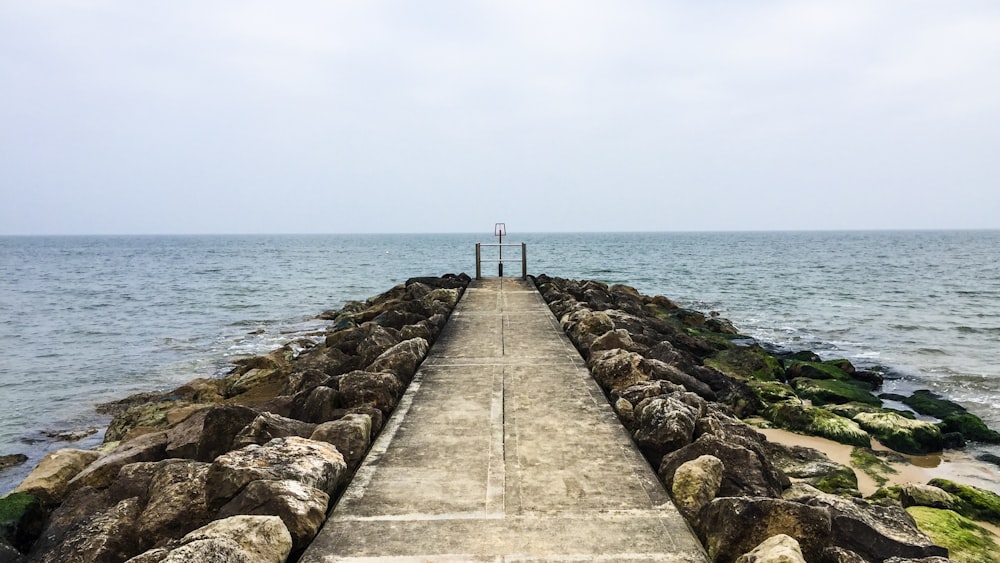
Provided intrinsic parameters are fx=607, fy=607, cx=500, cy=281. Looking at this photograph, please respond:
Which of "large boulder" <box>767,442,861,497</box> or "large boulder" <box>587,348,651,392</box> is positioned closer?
"large boulder" <box>767,442,861,497</box>

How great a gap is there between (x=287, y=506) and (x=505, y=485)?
1.55 meters

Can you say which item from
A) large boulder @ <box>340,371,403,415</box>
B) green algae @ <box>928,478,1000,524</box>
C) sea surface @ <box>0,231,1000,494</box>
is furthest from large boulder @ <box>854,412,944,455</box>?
large boulder @ <box>340,371,403,415</box>

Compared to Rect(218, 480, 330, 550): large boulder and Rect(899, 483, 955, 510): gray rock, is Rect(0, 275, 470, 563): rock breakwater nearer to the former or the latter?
Rect(218, 480, 330, 550): large boulder

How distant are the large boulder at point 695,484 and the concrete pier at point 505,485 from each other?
10cm

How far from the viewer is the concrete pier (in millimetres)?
3732

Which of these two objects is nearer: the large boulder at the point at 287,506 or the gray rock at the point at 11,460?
the large boulder at the point at 287,506

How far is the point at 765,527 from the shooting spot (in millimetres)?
3557

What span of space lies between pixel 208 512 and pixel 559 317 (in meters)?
8.03

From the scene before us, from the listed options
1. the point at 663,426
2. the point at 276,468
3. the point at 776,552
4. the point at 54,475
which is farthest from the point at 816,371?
the point at 54,475

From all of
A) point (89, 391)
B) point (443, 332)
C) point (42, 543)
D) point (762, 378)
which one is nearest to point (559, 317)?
point (443, 332)

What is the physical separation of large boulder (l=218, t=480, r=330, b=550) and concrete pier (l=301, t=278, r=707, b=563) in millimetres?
127

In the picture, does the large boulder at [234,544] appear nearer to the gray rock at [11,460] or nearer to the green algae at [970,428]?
the gray rock at [11,460]

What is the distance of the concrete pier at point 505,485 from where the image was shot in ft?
12.2

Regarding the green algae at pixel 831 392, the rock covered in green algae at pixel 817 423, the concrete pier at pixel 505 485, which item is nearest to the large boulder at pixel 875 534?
the concrete pier at pixel 505 485
